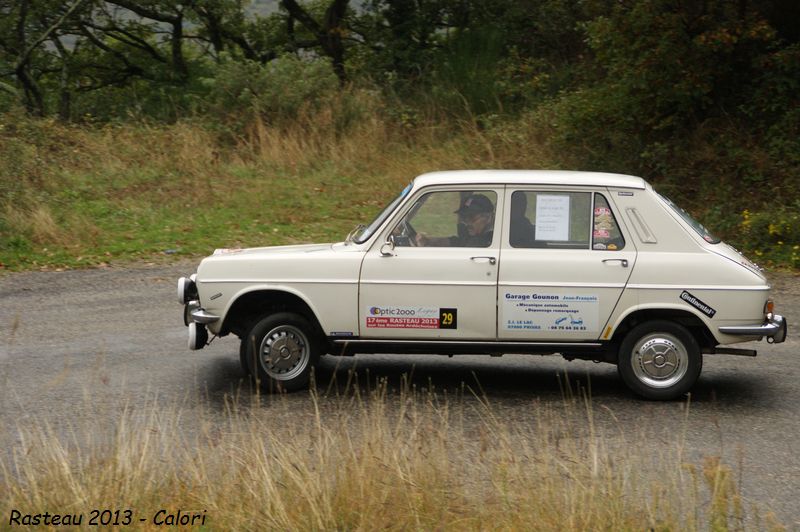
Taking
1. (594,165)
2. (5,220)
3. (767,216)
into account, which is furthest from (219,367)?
(594,165)

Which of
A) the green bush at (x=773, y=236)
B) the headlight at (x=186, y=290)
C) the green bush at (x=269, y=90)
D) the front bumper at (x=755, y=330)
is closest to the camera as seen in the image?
the front bumper at (x=755, y=330)

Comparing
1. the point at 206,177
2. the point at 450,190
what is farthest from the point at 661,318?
the point at 206,177

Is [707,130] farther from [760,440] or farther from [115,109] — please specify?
[115,109]

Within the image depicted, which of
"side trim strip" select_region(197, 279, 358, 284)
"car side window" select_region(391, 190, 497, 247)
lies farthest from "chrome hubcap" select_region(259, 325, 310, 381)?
"car side window" select_region(391, 190, 497, 247)

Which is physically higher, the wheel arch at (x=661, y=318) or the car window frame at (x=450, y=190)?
the car window frame at (x=450, y=190)

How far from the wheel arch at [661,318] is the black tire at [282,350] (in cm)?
234

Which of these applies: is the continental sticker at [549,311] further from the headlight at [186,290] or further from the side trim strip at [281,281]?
the headlight at [186,290]

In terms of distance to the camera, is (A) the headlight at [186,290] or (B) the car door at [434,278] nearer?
(B) the car door at [434,278]

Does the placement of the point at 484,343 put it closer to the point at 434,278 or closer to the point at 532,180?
the point at 434,278

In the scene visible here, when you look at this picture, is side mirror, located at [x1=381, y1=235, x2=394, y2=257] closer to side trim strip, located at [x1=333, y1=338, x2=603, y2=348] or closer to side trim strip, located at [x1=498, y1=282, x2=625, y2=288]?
side trim strip, located at [x1=333, y1=338, x2=603, y2=348]

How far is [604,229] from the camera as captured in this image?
819 centimetres

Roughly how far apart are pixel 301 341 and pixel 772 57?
11.9 m

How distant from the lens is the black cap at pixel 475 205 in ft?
27.1

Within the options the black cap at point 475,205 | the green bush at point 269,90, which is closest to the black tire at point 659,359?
the black cap at point 475,205
